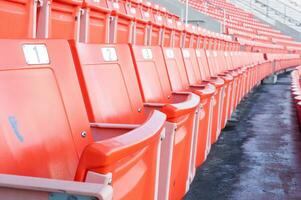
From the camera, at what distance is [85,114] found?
20.9 inches

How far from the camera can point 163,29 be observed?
67.5 inches

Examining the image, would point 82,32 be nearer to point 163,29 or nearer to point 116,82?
point 116,82

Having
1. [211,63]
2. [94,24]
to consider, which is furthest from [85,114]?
[211,63]

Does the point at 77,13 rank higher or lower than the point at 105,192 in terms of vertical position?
higher

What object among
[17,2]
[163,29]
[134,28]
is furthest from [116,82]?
[163,29]

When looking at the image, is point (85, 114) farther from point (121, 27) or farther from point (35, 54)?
point (121, 27)

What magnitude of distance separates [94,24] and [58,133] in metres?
0.68

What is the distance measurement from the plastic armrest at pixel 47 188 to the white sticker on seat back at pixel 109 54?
42 centimetres

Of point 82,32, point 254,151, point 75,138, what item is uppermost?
point 82,32

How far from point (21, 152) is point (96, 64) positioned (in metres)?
0.29

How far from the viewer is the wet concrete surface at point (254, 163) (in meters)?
1.06

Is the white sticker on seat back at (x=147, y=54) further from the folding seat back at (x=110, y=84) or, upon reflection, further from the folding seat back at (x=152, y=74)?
the folding seat back at (x=110, y=84)

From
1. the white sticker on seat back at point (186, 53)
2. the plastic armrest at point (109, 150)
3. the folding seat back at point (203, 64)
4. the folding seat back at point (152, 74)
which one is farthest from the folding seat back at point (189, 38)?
the plastic armrest at point (109, 150)

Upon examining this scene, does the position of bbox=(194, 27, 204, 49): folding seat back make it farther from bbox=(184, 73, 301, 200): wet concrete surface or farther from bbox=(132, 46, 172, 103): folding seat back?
bbox=(132, 46, 172, 103): folding seat back
